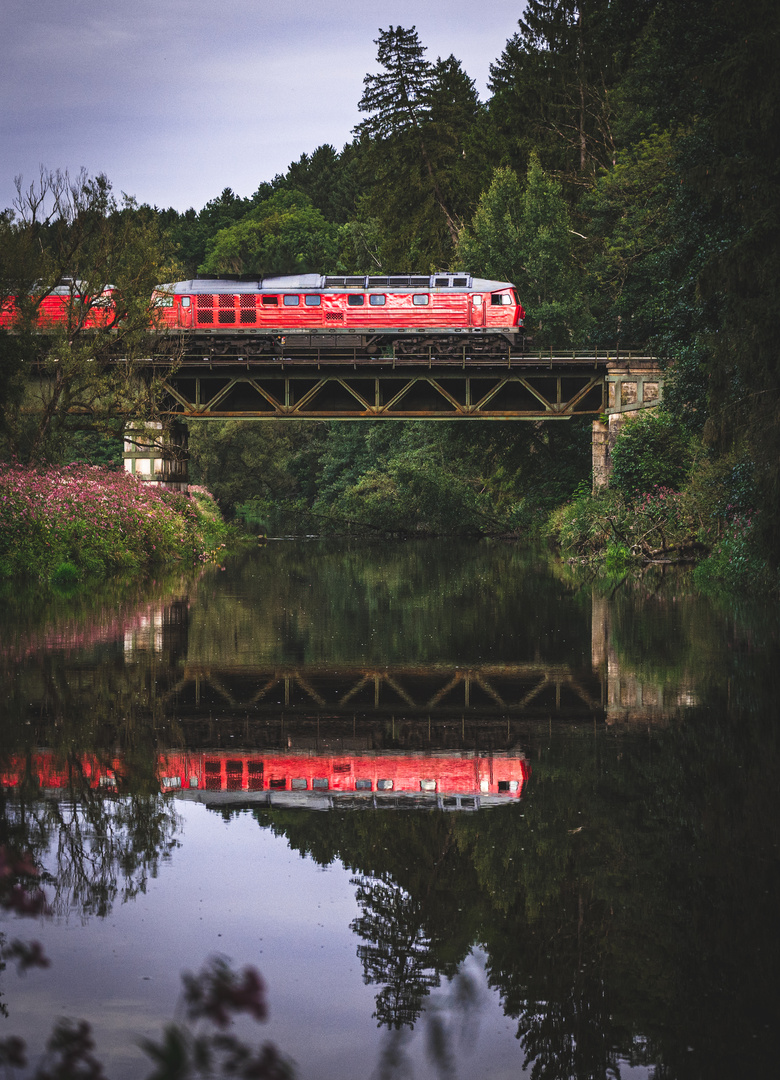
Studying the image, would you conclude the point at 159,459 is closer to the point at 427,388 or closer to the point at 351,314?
the point at 351,314

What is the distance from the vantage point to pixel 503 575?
27.4 meters

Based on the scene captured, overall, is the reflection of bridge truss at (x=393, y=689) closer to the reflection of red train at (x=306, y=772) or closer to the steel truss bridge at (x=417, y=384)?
the reflection of red train at (x=306, y=772)

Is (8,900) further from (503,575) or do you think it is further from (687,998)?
(503,575)

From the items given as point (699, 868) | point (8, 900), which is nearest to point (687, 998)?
point (699, 868)

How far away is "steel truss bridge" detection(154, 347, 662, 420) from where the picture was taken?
37.9 m

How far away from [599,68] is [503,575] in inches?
1836

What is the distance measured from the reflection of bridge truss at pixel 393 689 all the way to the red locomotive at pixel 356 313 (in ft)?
94.5

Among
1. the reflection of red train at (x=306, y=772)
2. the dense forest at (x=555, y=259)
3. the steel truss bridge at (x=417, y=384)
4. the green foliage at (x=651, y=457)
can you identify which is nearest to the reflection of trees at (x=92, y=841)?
the reflection of red train at (x=306, y=772)

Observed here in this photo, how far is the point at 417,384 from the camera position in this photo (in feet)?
132

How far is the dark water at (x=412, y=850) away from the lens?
4.16 m

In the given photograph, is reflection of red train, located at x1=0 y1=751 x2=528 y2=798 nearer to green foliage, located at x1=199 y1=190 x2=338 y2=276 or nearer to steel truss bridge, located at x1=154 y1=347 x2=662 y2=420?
steel truss bridge, located at x1=154 y1=347 x2=662 y2=420

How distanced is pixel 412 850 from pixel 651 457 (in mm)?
30015

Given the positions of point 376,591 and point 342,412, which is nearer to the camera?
point 376,591

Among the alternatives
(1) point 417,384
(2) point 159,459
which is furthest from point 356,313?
(2) point 159,459
